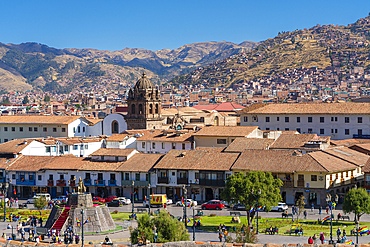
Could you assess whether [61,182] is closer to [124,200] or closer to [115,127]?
[124,200]

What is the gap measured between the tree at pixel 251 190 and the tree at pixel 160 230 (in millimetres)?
12917

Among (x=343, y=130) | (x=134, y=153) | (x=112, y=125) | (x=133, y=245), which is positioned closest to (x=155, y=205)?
(x=134, y=153)

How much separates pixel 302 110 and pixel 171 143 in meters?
28.6

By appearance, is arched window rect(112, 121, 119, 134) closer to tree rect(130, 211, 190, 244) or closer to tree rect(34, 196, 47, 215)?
tree rect(34, 196, 47, 215)

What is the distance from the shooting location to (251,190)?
56.8 metres

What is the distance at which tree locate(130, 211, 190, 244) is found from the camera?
44.0 metres

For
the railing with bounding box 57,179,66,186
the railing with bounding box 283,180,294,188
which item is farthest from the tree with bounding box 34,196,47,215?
the railing with bounding box 283,180,294,188

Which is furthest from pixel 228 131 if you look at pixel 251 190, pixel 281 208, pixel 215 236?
pixel 215 236

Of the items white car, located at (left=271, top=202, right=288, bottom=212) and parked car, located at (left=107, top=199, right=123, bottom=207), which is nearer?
white car, located at (left=271, top=202, right=288, bottom=212)

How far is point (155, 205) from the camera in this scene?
70875 mm

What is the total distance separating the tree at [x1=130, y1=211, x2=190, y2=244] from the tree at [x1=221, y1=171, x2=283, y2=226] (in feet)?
42.4

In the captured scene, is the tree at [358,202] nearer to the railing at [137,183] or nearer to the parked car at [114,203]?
the parked car at [114,203]

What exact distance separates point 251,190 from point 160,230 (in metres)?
14.5

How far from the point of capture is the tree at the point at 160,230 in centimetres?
4397
